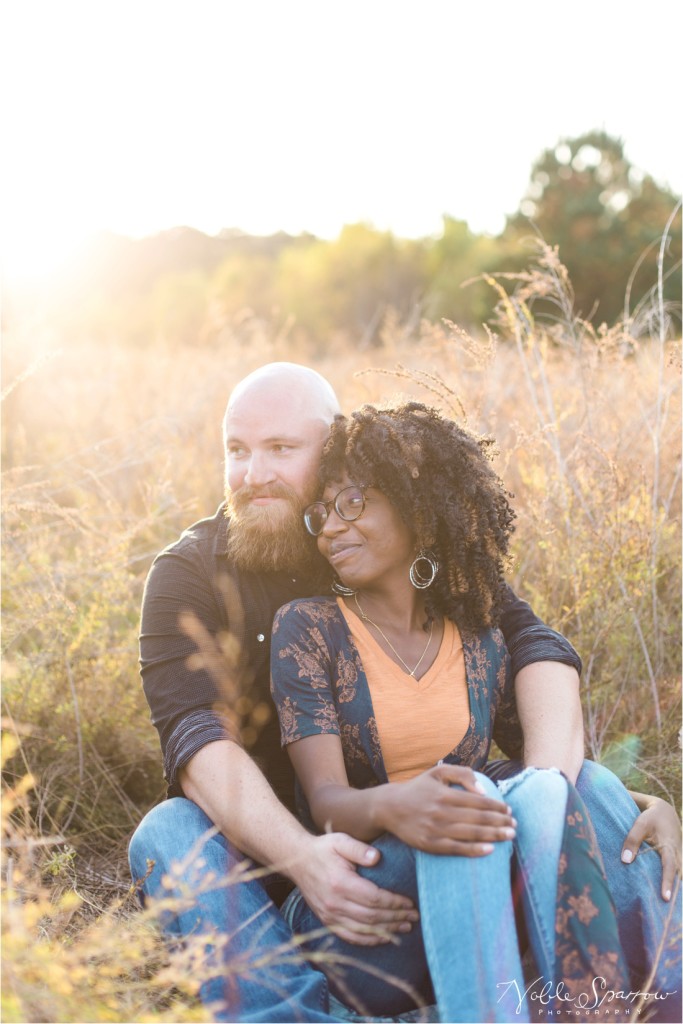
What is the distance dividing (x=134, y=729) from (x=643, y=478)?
225 centimetres

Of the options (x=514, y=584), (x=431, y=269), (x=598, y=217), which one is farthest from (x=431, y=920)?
(x=431, y=269)

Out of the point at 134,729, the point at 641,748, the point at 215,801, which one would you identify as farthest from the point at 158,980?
the point at 641,748

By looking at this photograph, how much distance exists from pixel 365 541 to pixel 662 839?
108 centimetres

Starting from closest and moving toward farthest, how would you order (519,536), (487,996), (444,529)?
(487,996) → (444,529) → (519,536)

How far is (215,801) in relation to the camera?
Answer: 231 centimetres

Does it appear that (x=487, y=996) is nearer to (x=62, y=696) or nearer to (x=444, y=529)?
(x=444, y=529)

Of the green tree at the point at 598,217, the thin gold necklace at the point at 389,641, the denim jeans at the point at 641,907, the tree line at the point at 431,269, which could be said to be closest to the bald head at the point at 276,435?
the thin gold necklace at the point at 389,641

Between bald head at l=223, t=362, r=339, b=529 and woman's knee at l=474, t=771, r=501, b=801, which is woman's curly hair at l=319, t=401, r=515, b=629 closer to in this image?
bald head at l=223, t=362, r=339, b=529

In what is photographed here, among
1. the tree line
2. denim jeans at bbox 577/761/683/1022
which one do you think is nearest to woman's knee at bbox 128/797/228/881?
denim jeans at bbox 577/761/683/1022

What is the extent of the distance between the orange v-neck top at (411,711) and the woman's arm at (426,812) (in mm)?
240

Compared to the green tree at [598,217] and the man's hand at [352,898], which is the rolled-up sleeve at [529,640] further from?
the green tree at [598,217]

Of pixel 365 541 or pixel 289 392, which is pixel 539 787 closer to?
pixel 365 541

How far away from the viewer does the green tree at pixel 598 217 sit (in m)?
17.8

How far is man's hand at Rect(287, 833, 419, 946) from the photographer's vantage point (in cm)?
204
